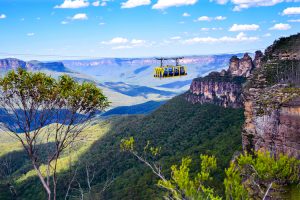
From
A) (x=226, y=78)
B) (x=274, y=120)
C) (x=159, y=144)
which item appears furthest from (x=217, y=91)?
(x=274, y=120)

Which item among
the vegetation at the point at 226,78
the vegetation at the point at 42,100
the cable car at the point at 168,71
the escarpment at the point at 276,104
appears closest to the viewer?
the vegetation at the point at 42,100

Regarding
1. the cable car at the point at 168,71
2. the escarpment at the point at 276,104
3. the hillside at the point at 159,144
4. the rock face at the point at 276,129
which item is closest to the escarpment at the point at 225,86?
the hillside at the point at 159,144

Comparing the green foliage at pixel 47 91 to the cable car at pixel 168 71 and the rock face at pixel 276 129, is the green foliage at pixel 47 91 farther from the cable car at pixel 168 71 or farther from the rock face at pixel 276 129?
the cable car at pixel 168 71

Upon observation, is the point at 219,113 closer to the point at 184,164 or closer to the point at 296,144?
the point at 296,144

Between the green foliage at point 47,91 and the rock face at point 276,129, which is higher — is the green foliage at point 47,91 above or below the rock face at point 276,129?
above

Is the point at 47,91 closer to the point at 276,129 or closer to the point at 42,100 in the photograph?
the point at 42,100

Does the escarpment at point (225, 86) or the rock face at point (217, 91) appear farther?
the escarpment at point (225, 86)
